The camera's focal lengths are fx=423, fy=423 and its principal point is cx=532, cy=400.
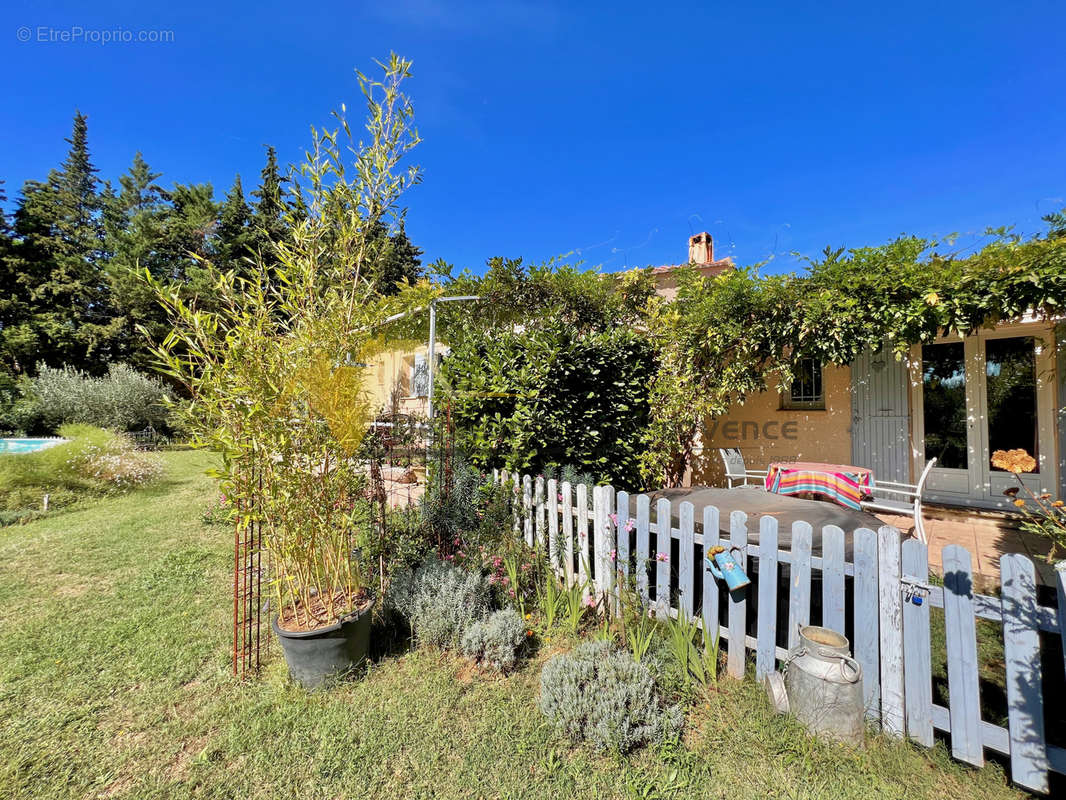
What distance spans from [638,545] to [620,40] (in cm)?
651

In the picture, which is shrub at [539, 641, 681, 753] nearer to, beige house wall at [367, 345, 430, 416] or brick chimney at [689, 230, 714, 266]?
beige house wall at [367, 345, 430, 416]

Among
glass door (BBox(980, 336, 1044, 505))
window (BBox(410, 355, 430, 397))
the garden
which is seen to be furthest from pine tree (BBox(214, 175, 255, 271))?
glass door (BBox(980, 336, 1044, 505))

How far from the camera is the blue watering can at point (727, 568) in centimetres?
224

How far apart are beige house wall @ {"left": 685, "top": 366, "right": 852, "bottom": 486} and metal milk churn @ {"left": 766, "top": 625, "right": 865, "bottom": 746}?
4932 mm

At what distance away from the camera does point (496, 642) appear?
247 cm

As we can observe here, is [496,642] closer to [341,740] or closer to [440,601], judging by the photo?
[440,601]

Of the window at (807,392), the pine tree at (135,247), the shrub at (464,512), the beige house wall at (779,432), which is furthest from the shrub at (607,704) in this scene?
the pine tree at (135,247)

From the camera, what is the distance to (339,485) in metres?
2.43

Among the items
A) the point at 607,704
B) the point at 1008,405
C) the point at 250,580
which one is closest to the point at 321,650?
the point at 250,580

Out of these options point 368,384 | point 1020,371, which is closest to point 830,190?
point 1020,371

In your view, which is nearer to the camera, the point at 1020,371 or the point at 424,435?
the point at 424,435

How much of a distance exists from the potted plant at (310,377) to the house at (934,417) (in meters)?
5.87

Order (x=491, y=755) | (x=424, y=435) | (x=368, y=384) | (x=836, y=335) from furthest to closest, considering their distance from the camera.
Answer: (x=836, y=335), (x=424, y=435), (x=368, y=384), (x=491, y=755)

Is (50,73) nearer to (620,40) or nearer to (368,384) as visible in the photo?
(368,384)
